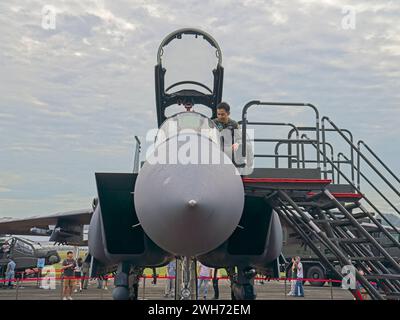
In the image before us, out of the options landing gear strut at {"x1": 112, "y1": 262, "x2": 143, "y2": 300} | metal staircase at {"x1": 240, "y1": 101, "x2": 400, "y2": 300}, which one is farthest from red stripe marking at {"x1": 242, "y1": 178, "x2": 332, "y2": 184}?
landing gear strut at {"x1": 112, "y1": 262, "x2": 143, "y2": 300}

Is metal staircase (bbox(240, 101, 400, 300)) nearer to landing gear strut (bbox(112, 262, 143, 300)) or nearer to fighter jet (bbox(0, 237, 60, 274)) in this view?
landing gear strut (bbox(112, 262, 143, 300))

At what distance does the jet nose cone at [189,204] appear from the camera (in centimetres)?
398

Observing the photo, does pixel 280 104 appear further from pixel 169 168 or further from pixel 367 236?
pixel 169 168

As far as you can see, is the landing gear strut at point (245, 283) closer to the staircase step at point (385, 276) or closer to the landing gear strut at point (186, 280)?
the landing gear strut at point (186, 280)

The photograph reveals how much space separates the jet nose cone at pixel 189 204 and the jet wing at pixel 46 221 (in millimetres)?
8756

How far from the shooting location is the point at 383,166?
826 centimetres

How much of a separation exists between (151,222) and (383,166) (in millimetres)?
5396

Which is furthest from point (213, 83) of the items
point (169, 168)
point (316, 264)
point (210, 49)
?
point (316, 264)

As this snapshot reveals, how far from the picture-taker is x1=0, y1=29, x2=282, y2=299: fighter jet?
408 cm

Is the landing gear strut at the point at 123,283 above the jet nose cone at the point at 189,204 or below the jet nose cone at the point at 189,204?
below

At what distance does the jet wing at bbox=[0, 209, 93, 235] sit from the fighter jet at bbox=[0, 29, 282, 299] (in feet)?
21.9

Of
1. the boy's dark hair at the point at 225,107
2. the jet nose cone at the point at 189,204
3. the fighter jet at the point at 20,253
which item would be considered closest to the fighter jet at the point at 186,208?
the jet nose cone at the point at 189,204

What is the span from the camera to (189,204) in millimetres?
3914

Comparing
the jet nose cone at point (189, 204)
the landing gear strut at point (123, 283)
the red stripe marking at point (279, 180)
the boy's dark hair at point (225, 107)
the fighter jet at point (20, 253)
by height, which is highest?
Result: the fighter jet at point (20, 253)
